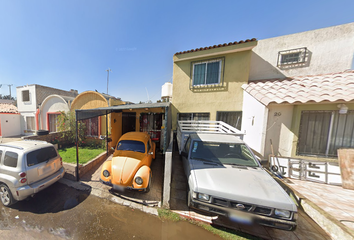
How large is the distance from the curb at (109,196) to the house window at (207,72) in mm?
6377

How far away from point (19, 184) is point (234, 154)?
598cm

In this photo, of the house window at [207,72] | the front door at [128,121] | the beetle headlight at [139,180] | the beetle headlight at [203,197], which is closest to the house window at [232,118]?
the house window at [207,72]

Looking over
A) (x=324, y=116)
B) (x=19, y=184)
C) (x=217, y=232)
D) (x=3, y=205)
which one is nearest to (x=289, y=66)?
(x=324, y=116)

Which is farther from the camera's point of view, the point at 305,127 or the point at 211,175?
the point at 305,127

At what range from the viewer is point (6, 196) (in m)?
3.14

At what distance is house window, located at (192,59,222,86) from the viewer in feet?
21.5

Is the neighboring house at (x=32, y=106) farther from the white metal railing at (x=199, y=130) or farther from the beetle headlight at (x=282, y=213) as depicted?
the beetle headlight at (x=282, y=213)

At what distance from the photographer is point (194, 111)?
6.95 meters

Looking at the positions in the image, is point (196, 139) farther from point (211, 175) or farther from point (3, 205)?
point (3, 205)

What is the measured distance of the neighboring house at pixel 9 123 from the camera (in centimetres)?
1041

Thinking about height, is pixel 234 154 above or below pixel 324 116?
below

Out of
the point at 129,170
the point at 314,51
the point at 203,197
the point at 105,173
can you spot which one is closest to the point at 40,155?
the point at 105,173

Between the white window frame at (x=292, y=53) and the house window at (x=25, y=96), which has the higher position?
the white window frame at (x=292, y=53)

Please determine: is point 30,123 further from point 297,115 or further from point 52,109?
point 297,115
